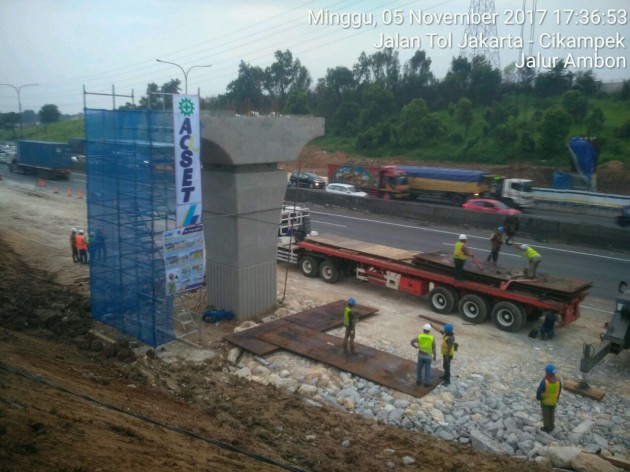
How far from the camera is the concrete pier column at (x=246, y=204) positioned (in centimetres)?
1384

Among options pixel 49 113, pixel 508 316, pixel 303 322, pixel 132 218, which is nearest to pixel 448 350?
pixel 508 316

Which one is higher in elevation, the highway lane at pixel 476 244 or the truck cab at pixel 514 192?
the truck cab at pixel 514 192

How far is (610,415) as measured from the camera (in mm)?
10164

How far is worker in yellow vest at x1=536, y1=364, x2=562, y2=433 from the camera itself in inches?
368

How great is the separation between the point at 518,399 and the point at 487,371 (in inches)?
50.4

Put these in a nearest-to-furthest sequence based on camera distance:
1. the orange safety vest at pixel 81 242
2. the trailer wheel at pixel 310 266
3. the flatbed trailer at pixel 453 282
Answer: the flatbed trailer at pixel 453 282, the trailer wheel at pixel 310 266, the orange safety vest at pixel 81 242

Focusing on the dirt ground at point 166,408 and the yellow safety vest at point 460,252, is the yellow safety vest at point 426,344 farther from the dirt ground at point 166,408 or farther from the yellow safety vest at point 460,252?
the yellow safety vest at point 460,252

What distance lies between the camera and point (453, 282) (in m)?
15.3

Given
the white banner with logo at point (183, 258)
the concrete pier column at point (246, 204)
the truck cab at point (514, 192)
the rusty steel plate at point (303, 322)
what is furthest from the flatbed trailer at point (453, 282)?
the truck cab at point (514, 192)

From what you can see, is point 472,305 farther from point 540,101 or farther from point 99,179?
point 540,101

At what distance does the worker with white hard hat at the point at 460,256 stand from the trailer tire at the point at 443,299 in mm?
546

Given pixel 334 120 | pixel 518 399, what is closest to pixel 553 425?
pixel 518 399

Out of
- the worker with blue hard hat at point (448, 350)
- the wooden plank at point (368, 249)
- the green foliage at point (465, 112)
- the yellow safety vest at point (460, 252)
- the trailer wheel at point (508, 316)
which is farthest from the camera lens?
the green foliage at point (465, 112)

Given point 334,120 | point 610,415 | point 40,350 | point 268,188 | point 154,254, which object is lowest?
point 610,415
